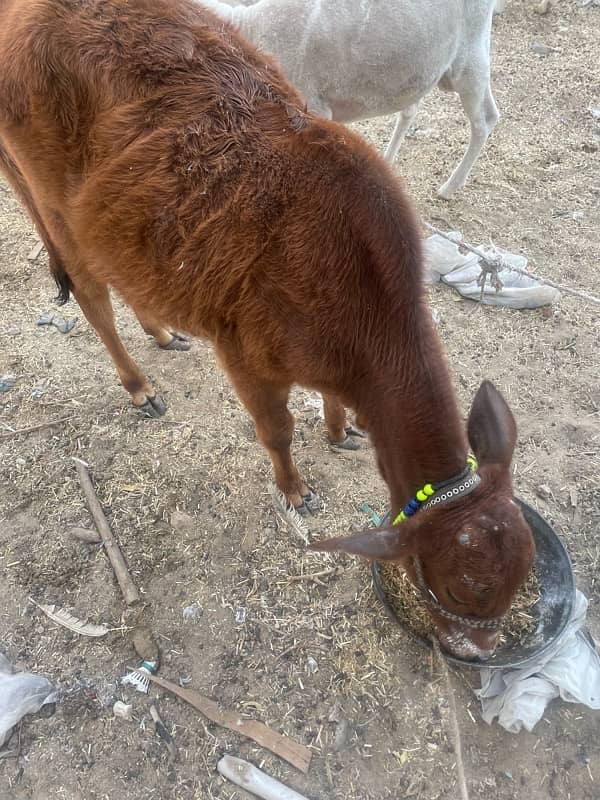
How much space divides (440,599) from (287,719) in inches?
43.2

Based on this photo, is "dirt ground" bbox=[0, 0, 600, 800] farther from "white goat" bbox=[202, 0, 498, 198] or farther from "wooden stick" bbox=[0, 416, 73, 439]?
"white goat" bbox=[202, 0, 498, 198]

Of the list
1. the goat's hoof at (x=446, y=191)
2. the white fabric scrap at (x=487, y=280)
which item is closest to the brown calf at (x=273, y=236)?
the white fabric scrap at (x=487, y=280)

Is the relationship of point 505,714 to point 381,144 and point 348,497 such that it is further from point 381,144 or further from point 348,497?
point 381,144

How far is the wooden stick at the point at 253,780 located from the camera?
237 cm

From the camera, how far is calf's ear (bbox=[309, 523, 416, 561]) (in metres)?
1.90

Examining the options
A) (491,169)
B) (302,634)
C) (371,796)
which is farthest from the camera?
(491,169)

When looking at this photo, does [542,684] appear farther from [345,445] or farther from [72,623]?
[72,623]

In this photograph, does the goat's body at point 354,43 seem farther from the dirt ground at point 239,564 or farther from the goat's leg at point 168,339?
the goat's leg at point 168,339

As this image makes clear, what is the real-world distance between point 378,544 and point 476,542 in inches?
14.0

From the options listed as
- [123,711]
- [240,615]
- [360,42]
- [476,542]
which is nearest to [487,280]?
[360,42]

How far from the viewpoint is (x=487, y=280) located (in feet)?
14.6

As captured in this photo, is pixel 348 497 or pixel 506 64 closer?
pixel 348 497

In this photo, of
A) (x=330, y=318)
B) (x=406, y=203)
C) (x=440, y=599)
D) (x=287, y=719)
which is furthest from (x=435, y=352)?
(x=287, y=719)

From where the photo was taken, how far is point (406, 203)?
7.00 feet
